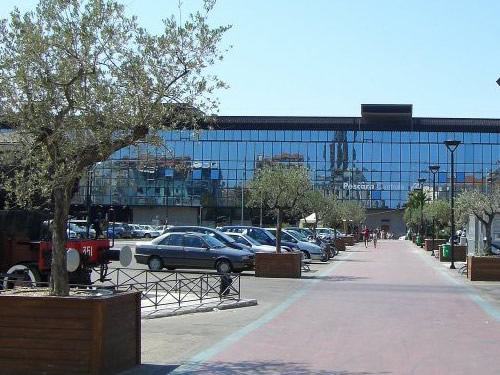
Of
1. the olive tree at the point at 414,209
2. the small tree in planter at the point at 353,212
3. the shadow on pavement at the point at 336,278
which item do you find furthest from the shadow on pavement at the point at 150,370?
the olive tree at the point at 414,209

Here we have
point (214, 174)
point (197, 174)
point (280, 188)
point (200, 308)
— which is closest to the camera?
point (200, 308)

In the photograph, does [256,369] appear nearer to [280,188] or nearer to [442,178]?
[280,188]

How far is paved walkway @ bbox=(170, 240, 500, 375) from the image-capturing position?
28.5 feet

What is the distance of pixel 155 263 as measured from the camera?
25109 millimetres

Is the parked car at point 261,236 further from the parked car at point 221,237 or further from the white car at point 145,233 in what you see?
the white car at point 145,233

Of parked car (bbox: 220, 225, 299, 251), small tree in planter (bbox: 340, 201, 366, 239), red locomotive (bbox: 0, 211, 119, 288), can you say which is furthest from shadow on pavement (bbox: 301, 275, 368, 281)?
small tree in planter (bbox: 340, 201, 366, 239)

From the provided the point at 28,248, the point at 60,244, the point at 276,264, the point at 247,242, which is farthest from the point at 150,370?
the point at 247,242

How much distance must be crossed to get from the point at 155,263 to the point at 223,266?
2.58m

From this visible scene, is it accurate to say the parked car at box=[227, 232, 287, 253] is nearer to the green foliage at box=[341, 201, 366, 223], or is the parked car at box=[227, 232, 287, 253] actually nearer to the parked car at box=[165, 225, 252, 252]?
the parked car at box=[165, 225, 252, 252]

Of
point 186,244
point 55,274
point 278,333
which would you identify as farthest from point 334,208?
point 55,274

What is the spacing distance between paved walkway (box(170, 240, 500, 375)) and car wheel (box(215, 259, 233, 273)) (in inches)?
208

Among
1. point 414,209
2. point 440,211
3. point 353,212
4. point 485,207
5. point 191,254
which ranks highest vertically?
point 414,209

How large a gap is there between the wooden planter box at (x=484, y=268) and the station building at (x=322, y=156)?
206 ft

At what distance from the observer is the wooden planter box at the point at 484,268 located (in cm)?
2373
